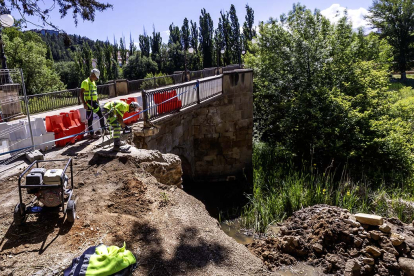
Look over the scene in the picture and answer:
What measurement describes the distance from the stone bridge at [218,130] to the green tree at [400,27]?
3156 cm

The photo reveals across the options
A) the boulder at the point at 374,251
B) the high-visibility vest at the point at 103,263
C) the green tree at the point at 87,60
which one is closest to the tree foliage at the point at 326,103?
the boulder at the point at 374,251

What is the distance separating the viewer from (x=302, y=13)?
1652 cm

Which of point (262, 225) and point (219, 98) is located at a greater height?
point (219, 98)

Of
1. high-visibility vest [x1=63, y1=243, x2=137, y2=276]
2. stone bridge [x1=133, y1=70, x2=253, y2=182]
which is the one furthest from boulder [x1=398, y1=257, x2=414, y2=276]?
stone bridge [x1=133, y1=70, x2=253, y2=182]

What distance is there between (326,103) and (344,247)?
8099mm

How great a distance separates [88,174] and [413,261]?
6.14 m

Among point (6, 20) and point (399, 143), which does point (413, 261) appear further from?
point (6, 20)

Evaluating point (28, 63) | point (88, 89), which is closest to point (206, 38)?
point (28, 63)

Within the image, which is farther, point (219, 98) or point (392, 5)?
point (392, 5)

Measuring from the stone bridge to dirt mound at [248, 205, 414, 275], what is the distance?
18.9 feet

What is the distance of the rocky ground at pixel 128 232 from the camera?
12.6 feet

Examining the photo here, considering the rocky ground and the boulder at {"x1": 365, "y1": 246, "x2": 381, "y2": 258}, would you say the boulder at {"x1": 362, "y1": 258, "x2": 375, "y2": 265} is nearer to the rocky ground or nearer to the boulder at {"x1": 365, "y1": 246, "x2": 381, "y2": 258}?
the boulder at {"x1": 365, "y1": 246, "x2": 381, "y2": 258}

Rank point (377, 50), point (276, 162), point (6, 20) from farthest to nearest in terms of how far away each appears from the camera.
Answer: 1. point (377, 50)
2. point (276, 162)
3. point (6, 20)

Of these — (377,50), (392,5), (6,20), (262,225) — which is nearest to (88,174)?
(6,20)
